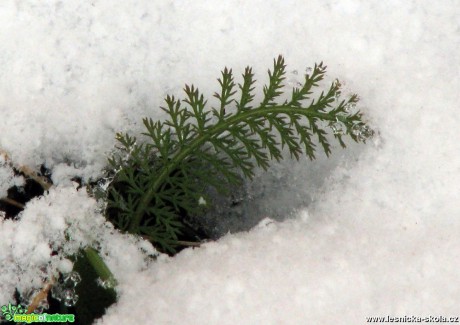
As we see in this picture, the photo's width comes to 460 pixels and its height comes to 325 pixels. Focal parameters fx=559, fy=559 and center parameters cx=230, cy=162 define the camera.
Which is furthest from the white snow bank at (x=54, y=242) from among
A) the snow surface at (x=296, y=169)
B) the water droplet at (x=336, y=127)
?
the water droplet at (x=336, y=127)

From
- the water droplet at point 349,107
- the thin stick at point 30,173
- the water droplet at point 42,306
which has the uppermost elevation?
the water droplet at point 349,107

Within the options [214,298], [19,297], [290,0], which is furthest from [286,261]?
[290,0]

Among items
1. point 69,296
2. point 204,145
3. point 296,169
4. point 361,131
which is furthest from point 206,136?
point 69,296

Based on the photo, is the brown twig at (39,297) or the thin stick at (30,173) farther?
the thin stick at (30,173)

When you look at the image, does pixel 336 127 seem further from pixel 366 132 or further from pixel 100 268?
pixel 100 268

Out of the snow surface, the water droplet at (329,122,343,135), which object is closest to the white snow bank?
the snow surface

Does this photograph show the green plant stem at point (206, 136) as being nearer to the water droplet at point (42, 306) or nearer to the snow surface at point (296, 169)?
the snow surface at point (296, 169)

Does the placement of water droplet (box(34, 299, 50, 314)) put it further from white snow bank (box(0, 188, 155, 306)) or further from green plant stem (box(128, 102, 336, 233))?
green plant stem (box(128, 102, 336, 233))
